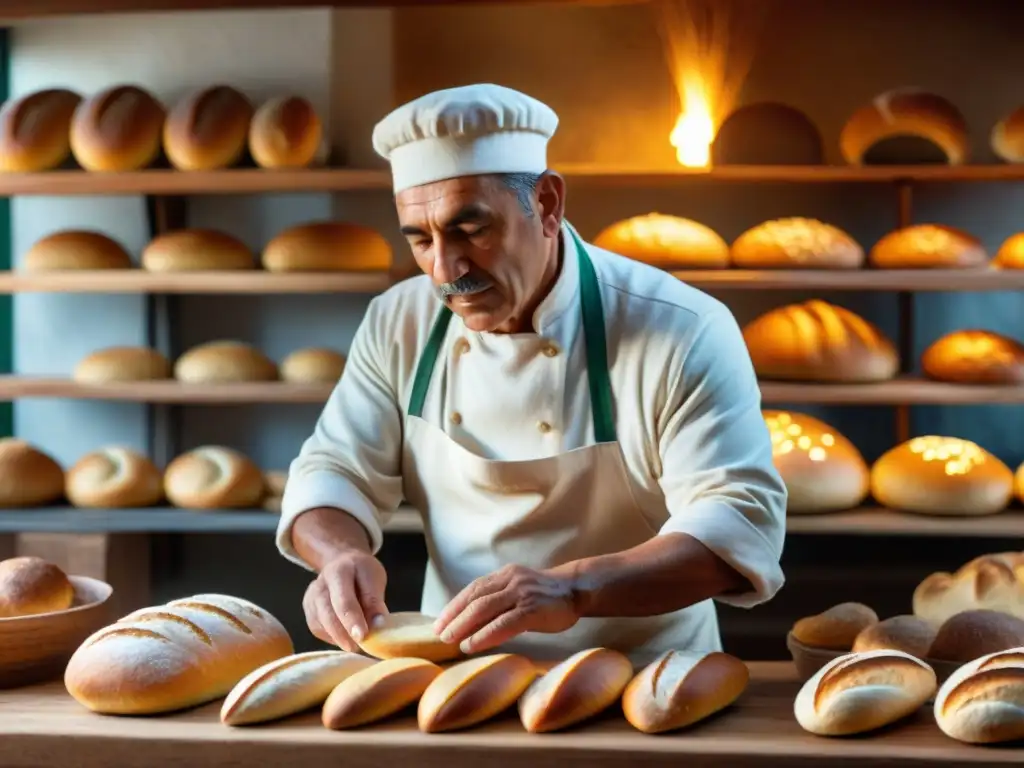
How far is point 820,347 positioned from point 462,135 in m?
1.96

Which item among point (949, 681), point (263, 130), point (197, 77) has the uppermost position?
point (197, 77)

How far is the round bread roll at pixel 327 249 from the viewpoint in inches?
135

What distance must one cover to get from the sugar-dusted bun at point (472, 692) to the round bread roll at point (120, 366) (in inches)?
96.3

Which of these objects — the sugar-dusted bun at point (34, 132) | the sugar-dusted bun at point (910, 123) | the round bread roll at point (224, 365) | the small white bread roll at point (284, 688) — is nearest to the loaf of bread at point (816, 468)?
the sugar-dusted bun at point (910, 123)

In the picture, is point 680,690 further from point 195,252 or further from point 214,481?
point 195,252

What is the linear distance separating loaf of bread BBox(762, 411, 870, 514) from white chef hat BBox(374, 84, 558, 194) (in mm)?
1774

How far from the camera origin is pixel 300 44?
3.76 metres

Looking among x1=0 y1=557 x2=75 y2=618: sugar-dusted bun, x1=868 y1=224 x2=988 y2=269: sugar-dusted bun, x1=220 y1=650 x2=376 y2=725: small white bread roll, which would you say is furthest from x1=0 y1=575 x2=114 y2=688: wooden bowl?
x1=868 y1=224 x2=988 y2=269: sugar-dusted bun

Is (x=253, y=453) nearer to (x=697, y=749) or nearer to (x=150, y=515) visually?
(x=150, y=515)

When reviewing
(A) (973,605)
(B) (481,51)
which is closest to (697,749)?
(A) (973,605)

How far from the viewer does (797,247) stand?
334 centimetres

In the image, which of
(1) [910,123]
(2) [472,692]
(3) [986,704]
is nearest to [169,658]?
(2) [472,692]

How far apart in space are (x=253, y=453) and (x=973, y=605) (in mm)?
2260

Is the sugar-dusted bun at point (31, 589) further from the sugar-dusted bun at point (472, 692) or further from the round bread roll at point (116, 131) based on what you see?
the round bread roll at point (116, 131)
